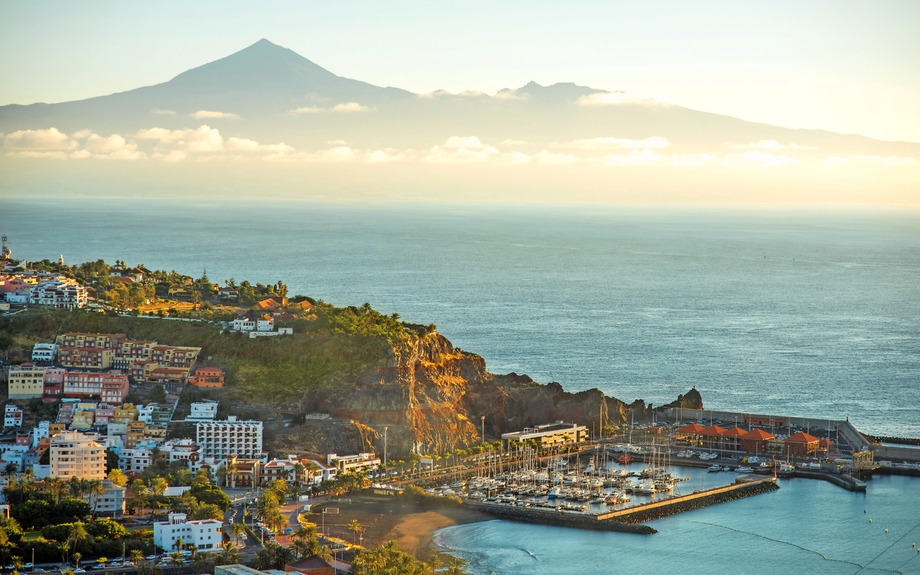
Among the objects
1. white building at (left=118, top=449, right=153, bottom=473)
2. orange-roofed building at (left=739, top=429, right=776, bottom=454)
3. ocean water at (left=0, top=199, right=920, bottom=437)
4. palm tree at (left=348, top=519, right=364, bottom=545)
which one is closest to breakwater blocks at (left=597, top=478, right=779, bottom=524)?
orange-roofed building at (left=739, top=429, right=776, bottom=454)

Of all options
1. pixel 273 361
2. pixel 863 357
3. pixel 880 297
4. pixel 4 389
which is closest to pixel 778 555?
pixel 273 361

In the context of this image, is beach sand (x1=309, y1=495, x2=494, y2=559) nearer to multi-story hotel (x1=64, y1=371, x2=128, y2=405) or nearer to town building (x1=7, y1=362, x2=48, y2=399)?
multi-story hotel (x1=64, y1=371, x2=128, y2=405)

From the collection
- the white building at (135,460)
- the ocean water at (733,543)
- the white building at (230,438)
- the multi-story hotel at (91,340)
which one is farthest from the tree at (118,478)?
the multi-story hotel at (91,340)

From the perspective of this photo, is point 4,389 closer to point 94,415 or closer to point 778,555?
point 94,415

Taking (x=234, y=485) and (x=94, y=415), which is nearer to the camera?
(x=234, y=485)

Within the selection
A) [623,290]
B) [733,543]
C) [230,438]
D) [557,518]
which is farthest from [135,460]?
[623,290]

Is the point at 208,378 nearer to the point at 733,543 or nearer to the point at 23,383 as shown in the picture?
the point at 23,383

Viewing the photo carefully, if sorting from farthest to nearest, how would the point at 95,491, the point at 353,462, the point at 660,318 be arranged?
the point at 660,318 < the point at 353,462 < the point at 95,491
